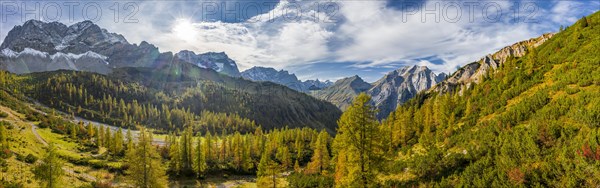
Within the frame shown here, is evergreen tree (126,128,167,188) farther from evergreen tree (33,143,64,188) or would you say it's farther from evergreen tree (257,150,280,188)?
evergreen tree (257,150,280,188)

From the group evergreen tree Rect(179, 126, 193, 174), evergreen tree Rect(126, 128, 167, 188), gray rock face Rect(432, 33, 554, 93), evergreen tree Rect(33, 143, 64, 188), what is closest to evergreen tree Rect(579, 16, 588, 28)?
gray rock face Rect(432, 33, 554, 93)

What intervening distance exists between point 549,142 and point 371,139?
49.0ft

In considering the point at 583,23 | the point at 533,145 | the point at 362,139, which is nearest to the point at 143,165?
the point at 362,139

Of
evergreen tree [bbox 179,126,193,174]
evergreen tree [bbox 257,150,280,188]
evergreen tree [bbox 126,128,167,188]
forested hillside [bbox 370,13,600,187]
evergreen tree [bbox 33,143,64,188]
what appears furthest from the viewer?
evergreen tree [bbox 179,126,193,174]

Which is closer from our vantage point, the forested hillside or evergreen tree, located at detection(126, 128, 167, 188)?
the forested hillside

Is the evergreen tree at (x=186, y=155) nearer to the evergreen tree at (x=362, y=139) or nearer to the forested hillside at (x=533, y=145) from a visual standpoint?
the forested hillside at (x=533, y=145)

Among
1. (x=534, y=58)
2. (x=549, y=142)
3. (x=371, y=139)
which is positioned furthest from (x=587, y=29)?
(x=371, y=139)

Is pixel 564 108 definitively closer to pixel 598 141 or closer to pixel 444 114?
pixel 598 141

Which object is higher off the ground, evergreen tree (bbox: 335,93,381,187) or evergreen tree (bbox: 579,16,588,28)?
evergreen tree (bbox: 579,16,588,28)

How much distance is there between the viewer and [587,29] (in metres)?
66.7

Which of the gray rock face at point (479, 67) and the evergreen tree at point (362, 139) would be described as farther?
the gray rock face at point (479, 67)

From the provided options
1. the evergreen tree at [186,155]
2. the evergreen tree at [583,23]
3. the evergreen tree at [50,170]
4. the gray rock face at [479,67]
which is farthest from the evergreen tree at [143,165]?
the gray rock face at [479,67]

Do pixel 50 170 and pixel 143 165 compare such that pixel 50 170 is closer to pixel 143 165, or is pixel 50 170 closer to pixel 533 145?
pixel 143 165

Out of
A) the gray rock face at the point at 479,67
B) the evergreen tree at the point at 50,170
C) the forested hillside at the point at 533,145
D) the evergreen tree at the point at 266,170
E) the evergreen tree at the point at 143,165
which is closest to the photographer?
the forested hillside at the point at 533,145
